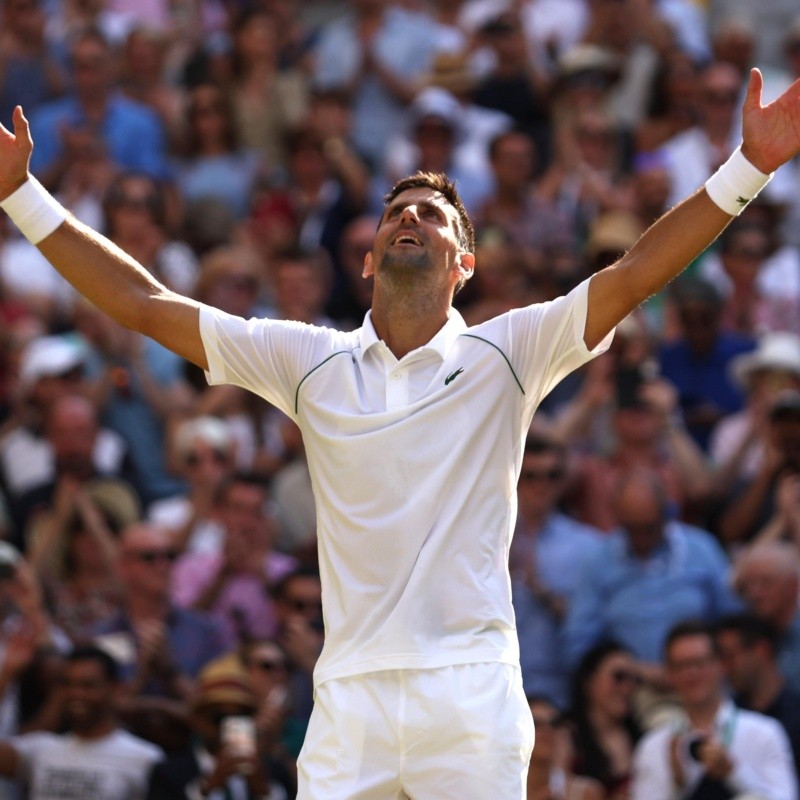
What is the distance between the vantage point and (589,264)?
37.6 feet

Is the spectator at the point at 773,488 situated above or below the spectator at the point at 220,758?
above

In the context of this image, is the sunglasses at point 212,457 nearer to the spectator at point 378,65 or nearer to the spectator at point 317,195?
→ the spectator at point 317,195

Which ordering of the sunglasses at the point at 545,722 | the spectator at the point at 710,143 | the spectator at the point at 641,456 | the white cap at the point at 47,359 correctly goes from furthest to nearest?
1. the spectator at the point at 710,143
2. the white cap at the point at 47,359
3. the spectator at the point at 641,456
4. the sunglasses at the point at 545,722

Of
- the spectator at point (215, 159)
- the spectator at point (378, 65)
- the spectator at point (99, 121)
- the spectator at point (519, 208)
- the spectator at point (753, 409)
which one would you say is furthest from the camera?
the spectator at point (378, 65)

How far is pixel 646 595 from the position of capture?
9461mm

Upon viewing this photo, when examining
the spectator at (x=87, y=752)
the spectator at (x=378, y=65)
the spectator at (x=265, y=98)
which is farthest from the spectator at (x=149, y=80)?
the spectator at (x=87, y=752)

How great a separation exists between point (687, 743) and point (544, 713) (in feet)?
2.04

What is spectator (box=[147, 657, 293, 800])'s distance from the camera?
27.2ft

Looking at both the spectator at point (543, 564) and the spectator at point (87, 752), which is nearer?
the spectator at point (87, 752)

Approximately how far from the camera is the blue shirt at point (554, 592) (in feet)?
30.7

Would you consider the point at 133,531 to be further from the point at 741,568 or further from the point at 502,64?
the point at 502,64

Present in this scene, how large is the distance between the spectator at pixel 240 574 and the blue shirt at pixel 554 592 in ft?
3.97

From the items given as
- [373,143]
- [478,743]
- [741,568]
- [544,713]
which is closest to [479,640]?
[478,743]

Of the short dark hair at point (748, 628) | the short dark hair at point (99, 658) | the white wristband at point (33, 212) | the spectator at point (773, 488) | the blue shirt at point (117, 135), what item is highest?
the blue shirt at point (117, 135)
